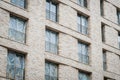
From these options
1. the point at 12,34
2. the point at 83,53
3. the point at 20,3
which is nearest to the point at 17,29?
the point at 12,34

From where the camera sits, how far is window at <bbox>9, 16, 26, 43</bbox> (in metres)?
22.6

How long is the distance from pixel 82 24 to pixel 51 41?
4.30 meters

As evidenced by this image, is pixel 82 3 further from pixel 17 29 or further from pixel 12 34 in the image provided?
pixel 12 34

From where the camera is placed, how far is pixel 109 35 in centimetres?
3022

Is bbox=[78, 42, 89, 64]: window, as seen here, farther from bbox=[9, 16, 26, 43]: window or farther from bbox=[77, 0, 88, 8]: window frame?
bbox=[9, 16, 26, 43]: window

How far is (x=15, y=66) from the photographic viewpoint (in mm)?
22000

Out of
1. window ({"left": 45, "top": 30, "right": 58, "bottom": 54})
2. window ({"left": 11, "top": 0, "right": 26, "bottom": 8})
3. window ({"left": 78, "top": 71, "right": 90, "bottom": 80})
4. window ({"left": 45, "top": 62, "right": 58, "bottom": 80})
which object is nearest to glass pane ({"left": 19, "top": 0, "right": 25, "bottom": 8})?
window ({"left": 11, "top": 0, "right": 26, "bottom": 8})

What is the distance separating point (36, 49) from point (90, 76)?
6071 millimetres

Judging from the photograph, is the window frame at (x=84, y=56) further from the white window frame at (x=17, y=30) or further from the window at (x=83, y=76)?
the white window frame at (x=17, y=30)

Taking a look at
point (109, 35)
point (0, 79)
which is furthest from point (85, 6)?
point (0, 79)

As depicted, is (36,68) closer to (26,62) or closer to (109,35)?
(26,62)

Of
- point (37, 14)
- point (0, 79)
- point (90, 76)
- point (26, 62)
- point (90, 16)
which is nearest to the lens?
point (0, 79)

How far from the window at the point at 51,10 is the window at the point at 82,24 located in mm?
2720

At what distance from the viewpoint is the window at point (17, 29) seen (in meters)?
22.6
